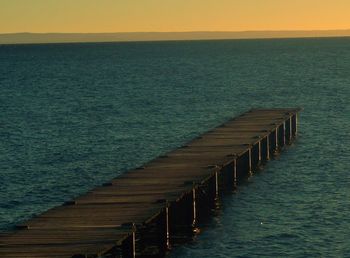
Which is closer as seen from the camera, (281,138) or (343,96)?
(281,138)

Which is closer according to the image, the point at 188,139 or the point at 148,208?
the point at 148,208

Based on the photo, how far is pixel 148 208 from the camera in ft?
123

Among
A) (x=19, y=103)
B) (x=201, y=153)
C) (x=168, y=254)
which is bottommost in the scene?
(x=168, y=254)

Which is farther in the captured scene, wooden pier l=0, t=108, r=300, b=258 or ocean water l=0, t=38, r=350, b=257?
ocean water l=0, t=38, r=350, b=257

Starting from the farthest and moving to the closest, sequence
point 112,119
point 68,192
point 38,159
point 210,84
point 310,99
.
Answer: point 210,84
point 310,99
point 112,119
point 38,159
point 68,192

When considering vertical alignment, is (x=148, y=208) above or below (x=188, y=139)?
below

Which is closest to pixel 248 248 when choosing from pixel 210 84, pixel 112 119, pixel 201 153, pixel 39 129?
pixel 201 153

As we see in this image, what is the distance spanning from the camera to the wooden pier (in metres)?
32.7

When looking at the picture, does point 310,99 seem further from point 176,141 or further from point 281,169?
point 281,169

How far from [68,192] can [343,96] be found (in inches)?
2822

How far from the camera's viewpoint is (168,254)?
125ft

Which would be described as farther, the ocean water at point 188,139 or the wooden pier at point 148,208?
the ocean water at point 188,139

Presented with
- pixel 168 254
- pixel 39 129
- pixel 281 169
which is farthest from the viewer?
pixel 39 129

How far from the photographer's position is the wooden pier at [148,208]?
3269 centimetres
